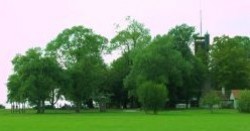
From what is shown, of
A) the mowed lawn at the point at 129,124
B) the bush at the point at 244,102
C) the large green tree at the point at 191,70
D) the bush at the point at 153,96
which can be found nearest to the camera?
the mowed lawn at the point at 129,124

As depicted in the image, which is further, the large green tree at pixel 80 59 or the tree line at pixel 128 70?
the large green tree at pixel 80 59

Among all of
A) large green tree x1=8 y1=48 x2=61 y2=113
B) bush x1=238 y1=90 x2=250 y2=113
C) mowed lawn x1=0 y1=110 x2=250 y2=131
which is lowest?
mowed lawn x1=0 y1=110 x2=250 y2=131

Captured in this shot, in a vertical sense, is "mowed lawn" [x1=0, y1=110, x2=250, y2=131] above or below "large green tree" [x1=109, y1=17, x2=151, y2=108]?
below

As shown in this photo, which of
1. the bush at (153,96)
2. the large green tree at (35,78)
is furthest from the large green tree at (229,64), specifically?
the large green tree at (35,78)

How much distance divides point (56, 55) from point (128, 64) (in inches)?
570

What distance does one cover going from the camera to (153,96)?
85.8m

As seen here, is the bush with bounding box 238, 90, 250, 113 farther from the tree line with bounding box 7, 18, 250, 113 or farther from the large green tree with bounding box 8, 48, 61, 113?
the large green tree with bounding box 8, 48, 61, 113

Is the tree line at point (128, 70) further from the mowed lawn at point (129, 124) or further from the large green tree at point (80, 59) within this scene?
the mowed lawn at point (129, 124)

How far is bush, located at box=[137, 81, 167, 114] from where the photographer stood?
282ft

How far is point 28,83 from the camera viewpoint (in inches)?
3725

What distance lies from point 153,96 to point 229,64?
109 ft

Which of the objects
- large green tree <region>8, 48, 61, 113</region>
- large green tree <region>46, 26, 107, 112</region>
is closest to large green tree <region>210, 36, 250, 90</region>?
large green tree <region>46, 26, 107, 112</region>

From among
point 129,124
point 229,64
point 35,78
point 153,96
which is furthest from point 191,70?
point 129,124

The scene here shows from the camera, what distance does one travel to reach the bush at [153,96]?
86.0 metres
